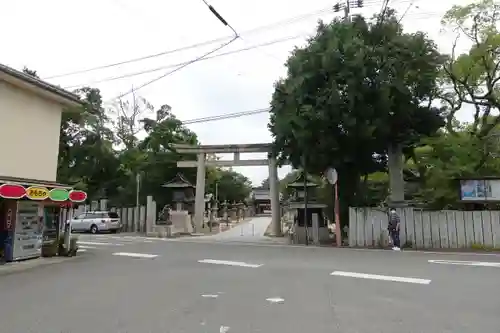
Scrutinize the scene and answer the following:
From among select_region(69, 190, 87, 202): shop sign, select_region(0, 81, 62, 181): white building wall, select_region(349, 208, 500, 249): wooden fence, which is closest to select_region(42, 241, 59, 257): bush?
select_region(69, 190, 87, 202): shop sign

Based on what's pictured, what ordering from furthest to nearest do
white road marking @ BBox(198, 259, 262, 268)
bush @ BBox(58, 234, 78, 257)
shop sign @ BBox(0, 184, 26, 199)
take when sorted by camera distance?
bush @ BBox(58, 234, 78, 257), white road marking @ BBox(198, 259, 262, 268), shop sign @ BBox(0, 184, 26, 199)

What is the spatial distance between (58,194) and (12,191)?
2.13m

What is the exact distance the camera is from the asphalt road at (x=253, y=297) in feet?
19.3

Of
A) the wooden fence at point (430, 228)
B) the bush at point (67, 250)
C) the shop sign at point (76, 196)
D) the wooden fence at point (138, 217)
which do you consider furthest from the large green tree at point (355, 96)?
the wooden fence at point (138, 217)

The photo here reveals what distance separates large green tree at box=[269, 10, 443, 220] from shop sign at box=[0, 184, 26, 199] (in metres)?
11.0

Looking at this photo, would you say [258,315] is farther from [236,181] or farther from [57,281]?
[236,181]

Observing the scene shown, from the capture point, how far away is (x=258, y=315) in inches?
251

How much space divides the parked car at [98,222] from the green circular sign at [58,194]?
56.3 ft

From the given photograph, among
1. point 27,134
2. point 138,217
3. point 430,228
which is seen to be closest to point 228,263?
point 27,134

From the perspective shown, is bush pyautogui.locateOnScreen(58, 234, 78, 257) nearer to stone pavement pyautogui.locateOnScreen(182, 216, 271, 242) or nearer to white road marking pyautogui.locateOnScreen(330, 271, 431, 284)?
stone pavement pyautogui.locateOnScreen(182, 216, 271, 242)

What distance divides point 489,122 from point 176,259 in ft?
58.4

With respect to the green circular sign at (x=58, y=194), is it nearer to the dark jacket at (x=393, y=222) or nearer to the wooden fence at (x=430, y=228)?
the wooden fence at (x=430, y=228)

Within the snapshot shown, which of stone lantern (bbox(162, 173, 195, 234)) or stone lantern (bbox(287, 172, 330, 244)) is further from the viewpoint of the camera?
stone lantern (bbox(162, 173, 195, 234))

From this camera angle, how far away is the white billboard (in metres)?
17.2
